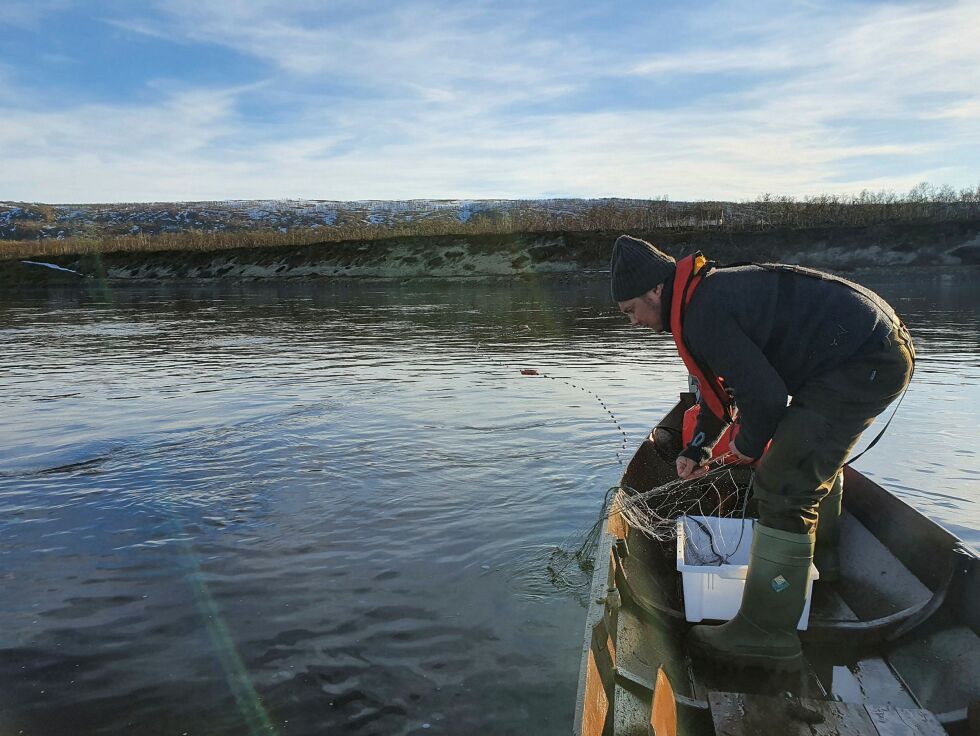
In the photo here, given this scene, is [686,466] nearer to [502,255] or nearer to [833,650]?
[833,650]

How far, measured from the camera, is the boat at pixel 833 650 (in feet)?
11.5

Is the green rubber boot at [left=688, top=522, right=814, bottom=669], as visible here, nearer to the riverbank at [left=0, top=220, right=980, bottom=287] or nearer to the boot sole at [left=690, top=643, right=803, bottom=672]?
the boot sole at [left=690, top=643, right=803, bottom=672]

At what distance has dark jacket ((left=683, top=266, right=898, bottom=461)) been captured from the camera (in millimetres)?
3791

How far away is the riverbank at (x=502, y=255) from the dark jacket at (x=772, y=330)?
42.5 m

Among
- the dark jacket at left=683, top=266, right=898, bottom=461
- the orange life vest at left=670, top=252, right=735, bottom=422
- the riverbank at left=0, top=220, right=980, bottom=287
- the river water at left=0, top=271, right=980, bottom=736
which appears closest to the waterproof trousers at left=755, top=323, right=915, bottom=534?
the dark jacket at left=683, top=266, right=898, bottom=461

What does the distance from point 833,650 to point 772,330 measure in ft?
6.67

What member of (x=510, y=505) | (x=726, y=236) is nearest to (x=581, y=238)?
(x=726, y=236)

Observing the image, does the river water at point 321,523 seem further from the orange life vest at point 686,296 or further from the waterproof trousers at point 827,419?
the orange life vest at point 686,296

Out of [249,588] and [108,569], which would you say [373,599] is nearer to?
[249,588]

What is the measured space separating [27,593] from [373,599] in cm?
283

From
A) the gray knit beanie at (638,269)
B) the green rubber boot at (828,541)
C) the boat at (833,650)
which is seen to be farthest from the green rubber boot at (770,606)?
the gray knit beanie at (638,269)

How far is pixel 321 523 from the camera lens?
7.43 metres

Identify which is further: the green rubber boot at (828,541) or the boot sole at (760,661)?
the green rubber boot at (828,541)

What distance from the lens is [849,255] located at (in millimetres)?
44531
